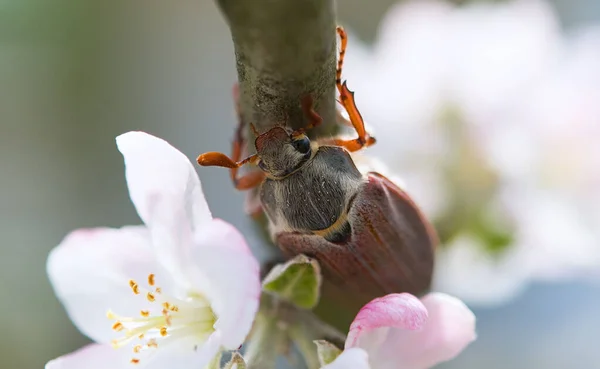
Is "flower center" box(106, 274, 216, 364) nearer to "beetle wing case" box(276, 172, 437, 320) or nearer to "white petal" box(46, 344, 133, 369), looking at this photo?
"white petal" box(46, 344, 133, 369)

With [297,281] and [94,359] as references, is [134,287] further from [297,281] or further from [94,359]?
[297,281]

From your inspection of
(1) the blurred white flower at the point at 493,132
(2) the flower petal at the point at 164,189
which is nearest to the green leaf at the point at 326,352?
(2) the flower petal at the point at 164,189

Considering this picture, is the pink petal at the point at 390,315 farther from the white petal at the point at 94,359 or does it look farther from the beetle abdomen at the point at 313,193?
the white petal at the point at 94,359

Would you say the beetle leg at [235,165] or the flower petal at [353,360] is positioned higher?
the beetle leg at [235,165]

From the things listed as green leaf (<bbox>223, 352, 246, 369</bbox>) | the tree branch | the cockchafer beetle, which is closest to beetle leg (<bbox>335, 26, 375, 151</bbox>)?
the cockchafer beetle

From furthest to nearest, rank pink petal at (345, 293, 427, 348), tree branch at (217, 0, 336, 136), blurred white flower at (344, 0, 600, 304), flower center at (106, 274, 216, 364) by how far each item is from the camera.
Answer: blurred white flower at (344, 0, 600, 304)
flower center at (106, 274, 216, 364)
pink petal at (345, 293, 427, 348)
tree branch at (217, 0, 336, 136)

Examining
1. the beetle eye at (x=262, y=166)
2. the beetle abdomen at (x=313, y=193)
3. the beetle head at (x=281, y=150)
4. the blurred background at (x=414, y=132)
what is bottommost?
the blurred background at (x=414, y=132)
